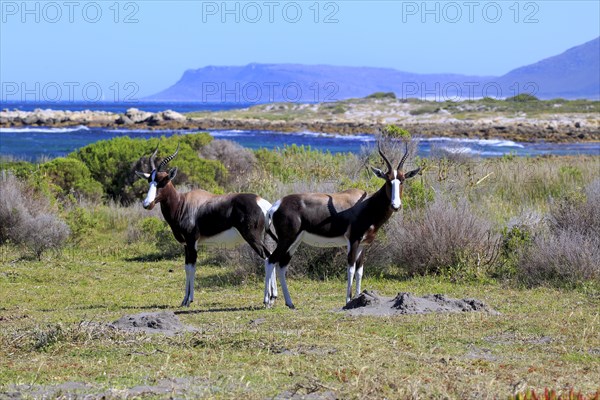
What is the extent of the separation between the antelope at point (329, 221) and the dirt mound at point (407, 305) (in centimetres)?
64

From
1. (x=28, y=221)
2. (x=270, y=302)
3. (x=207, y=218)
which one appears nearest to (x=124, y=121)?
(x=28, y=221)

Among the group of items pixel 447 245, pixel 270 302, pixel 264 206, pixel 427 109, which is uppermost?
pixel 427 109

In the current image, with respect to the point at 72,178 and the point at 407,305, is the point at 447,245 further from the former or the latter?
the point at 72,178

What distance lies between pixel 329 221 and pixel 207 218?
6.15ft

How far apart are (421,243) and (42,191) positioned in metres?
9.83

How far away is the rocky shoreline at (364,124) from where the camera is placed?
82.9 m

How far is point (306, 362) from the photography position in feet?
29.9

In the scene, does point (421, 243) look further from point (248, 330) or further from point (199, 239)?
point (248, 330)

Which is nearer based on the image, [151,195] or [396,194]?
[396,194]

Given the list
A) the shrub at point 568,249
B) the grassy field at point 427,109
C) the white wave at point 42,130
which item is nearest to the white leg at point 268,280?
the shrub at point 568,249

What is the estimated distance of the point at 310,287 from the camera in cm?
1595

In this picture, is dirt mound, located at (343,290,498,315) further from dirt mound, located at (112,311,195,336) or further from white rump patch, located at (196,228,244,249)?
dirt mound, located at (112,311,195,336)

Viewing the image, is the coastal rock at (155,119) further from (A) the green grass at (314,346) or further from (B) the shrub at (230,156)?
(A) the green grass at (314,346)

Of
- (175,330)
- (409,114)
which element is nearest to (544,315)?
(175,330)
